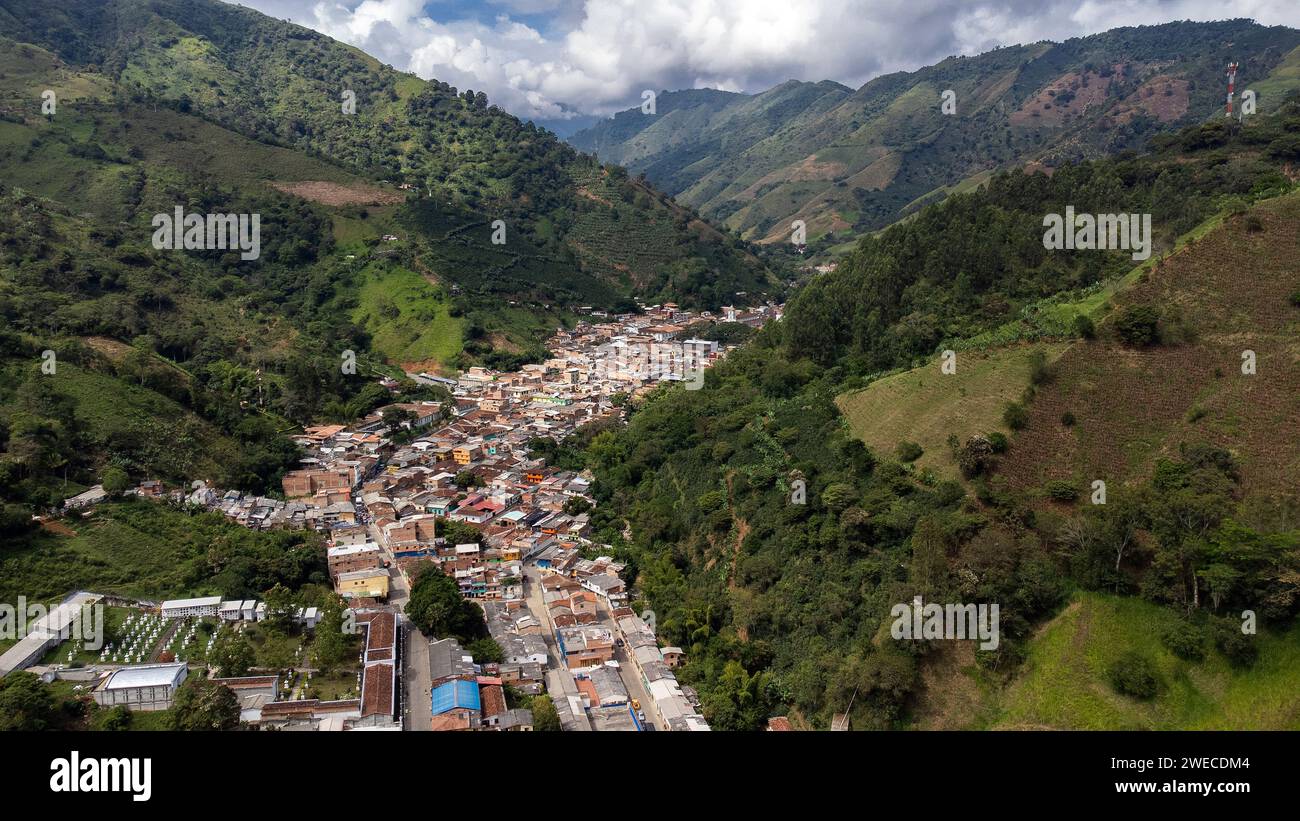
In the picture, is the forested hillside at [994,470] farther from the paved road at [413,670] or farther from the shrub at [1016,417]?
the paved road at [413,670]

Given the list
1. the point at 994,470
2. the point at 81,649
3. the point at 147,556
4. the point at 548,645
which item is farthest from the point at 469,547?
the point at 994,470

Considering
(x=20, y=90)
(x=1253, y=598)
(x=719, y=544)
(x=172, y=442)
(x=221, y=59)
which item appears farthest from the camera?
(x=221, y=59)

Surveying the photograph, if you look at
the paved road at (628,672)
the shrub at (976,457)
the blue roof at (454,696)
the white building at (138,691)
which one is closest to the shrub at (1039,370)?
the shrub at (976,457)

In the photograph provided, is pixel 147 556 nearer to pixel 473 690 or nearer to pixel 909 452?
pixel 473 690

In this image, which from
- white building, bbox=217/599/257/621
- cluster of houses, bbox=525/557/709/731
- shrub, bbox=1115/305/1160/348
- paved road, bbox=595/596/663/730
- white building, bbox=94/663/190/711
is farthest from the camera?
shrub, bbox=1115/305/1160/348

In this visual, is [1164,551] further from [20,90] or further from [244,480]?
[20,90]

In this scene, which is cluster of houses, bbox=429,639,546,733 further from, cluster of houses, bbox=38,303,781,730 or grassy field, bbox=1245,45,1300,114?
grassy field, bbox=1245,45,1300,114

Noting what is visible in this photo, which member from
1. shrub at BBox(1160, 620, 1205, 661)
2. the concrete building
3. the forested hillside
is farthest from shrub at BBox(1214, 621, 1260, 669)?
the concrete building

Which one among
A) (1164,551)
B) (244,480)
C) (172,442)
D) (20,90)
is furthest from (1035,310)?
(20,90)
